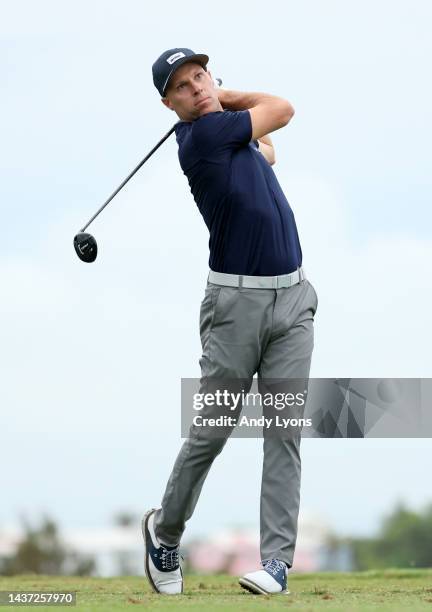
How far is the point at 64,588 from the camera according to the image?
7.09 m

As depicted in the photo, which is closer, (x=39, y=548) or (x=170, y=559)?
(x=170, y=559)

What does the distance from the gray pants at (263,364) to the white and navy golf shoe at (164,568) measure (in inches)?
8.3

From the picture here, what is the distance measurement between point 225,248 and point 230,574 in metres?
3.69

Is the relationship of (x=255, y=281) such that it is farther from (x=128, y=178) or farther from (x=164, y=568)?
(x=164, y=568)

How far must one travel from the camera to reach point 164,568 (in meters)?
6.46

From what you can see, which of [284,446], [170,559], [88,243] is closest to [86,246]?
[88,243]

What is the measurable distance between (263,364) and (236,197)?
0.95 meters

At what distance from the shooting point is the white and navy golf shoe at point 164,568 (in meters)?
6.45

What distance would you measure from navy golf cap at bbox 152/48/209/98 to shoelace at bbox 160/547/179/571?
103 inches

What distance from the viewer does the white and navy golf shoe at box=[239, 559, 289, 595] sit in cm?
606

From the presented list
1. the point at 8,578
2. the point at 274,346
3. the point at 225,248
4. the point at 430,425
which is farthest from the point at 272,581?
the point at 8,578

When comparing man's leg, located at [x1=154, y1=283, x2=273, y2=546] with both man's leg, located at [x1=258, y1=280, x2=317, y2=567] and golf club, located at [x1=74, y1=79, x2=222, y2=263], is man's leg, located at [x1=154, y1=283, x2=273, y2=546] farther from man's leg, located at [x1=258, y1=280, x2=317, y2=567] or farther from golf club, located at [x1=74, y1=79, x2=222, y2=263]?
golf club, located at [x1=74, y1=79, x2=222, y2=263]

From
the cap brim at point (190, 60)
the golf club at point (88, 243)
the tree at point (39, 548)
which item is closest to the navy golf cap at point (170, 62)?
the cap brim at point (190, 60)

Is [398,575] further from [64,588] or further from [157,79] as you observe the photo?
[157,79]
